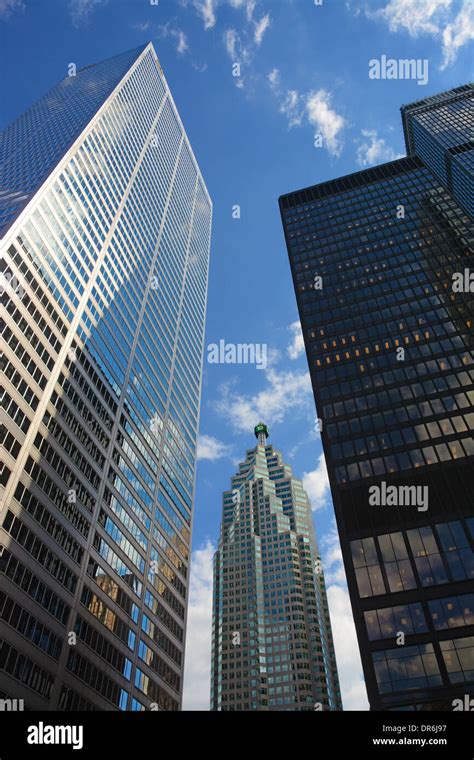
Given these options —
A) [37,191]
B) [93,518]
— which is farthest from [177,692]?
[37,191]

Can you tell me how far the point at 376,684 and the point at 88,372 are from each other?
4950 cm

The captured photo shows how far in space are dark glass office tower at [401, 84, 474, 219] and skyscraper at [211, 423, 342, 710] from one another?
4559 inches

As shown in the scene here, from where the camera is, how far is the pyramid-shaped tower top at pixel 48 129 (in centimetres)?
7988

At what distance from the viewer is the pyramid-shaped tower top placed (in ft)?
262

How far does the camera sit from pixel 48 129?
4316 inches

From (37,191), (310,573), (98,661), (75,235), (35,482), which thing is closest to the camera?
(35,482)

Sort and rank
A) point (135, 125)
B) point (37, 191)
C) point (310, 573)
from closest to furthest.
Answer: point (37, 191) → point (135, 125) → point (310, 573)

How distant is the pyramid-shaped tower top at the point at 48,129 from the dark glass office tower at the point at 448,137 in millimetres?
74321

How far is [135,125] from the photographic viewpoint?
12462 centimetres

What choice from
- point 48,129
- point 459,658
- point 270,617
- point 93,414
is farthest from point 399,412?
point 270,617

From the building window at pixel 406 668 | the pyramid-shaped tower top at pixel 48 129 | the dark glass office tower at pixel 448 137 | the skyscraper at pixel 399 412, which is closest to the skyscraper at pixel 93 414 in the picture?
the pyramid-shaped tower top at pixel 48 129

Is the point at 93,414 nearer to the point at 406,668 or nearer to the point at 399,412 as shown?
the point at 399,412

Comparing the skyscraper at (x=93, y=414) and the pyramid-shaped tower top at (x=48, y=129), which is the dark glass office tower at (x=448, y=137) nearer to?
the skyscraper at (x=93, y=414)

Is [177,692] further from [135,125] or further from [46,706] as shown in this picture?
[135,125]
